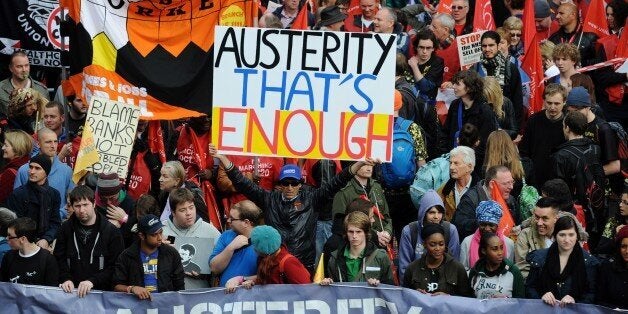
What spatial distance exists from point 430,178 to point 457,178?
0.32 m

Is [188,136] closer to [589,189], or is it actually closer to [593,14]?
[589,189]

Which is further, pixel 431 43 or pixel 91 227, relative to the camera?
pixel 431 43

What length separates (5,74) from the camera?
21562 millimetres

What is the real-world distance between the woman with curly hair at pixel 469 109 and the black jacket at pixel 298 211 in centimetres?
233

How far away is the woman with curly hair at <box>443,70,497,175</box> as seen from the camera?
19.0 meters

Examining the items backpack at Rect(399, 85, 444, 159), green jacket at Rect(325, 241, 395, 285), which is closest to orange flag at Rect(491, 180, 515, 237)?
green jacket at Rect(325, 241, 395, 285)

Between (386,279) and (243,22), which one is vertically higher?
(243,22)

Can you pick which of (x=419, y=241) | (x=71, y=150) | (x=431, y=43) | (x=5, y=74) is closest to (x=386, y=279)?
(x=419, y=241)

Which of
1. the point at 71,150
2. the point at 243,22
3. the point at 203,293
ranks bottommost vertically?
the point at 203,293

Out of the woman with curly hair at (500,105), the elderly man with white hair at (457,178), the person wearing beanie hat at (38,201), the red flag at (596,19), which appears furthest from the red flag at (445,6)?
the person wearing beanie hat at (38,201)

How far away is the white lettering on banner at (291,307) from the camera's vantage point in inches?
608

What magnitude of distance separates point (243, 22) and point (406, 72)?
6.52 ft

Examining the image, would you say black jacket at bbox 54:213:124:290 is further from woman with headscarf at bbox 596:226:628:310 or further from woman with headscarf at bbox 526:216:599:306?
woman with headscarf at bbox 596:226:628:310

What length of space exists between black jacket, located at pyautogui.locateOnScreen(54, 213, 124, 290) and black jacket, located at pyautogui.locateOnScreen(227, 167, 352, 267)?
55.5 inches
